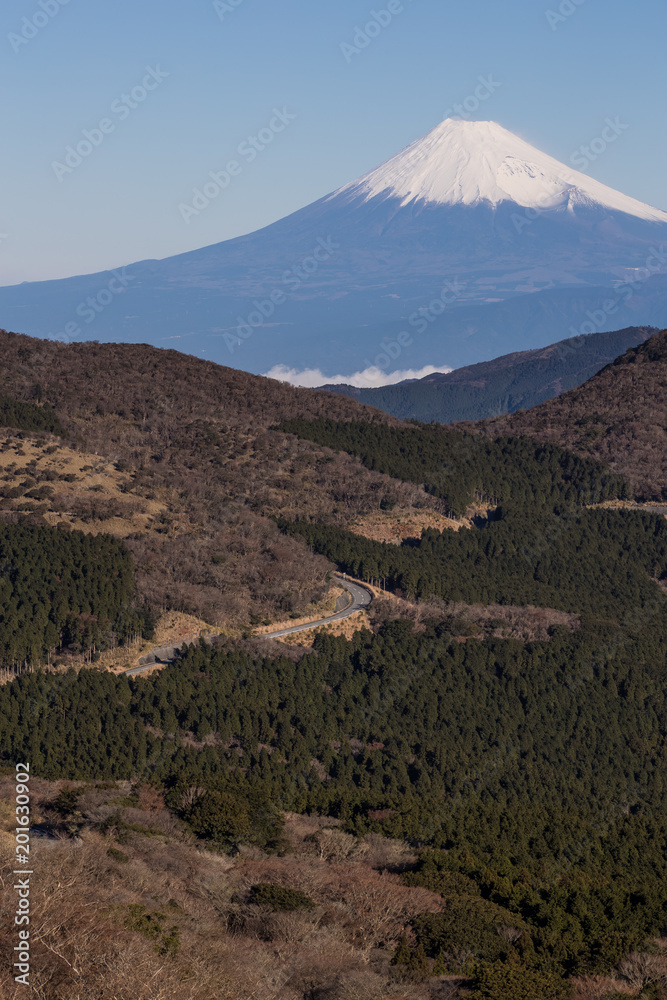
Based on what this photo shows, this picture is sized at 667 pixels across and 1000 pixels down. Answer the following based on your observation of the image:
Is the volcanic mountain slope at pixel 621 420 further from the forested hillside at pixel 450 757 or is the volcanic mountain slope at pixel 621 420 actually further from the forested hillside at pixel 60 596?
the forested hillside at pixel 60 596

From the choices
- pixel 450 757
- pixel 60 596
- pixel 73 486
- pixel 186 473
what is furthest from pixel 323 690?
pixel 186 473

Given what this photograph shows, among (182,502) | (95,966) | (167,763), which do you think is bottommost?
(167,763)

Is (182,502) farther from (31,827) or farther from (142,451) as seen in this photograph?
(31,827)

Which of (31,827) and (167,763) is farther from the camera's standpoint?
(167,763)

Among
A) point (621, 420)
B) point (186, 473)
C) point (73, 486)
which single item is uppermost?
point (621, 420)

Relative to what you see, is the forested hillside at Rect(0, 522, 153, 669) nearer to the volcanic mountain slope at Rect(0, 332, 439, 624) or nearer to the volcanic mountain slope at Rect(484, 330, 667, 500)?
the volcanic mountain slope at Rect(0, 332, 439, 624)

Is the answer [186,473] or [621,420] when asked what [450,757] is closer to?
[186,473]

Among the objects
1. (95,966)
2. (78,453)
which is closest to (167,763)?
(95,966)
